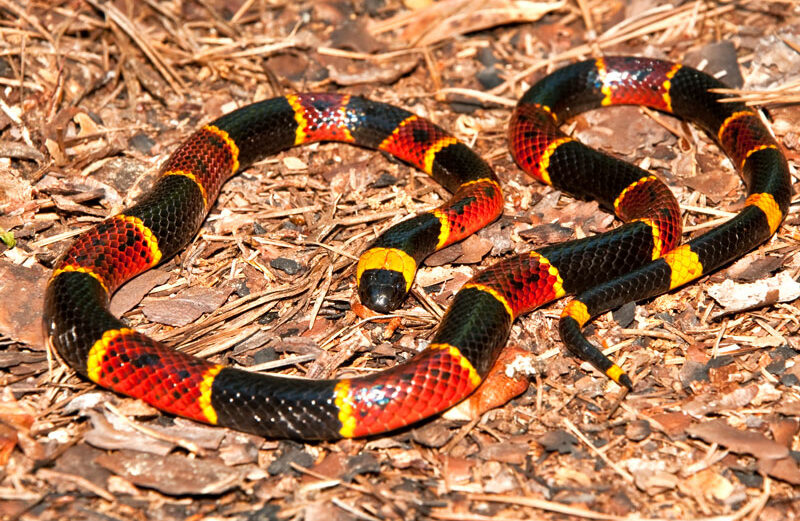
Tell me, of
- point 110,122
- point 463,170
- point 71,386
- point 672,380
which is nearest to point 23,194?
point 110,122

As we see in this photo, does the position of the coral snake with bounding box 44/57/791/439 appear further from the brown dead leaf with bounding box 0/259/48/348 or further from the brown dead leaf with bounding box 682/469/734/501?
the brown dead leaf with bounding box 682/469/734/501

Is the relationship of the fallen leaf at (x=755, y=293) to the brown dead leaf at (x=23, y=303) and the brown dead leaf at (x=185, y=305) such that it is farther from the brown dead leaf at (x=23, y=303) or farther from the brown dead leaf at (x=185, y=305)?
the brown dead leaf at (x=23, y=303)

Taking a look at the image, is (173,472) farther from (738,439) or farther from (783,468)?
→ (783,468)

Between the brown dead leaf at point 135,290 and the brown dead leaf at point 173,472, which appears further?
the brown dead leaf at point 135,290

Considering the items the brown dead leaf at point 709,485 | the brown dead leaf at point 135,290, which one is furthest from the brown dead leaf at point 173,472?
the brown dead leaf at point 709,485

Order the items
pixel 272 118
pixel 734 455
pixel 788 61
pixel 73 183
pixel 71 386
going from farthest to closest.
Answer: pixel 788 61
pixel 272 118
pixel 73 183
pixel 71 386
pixel 734 455

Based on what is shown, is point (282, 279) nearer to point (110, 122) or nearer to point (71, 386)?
point (71, 386)
